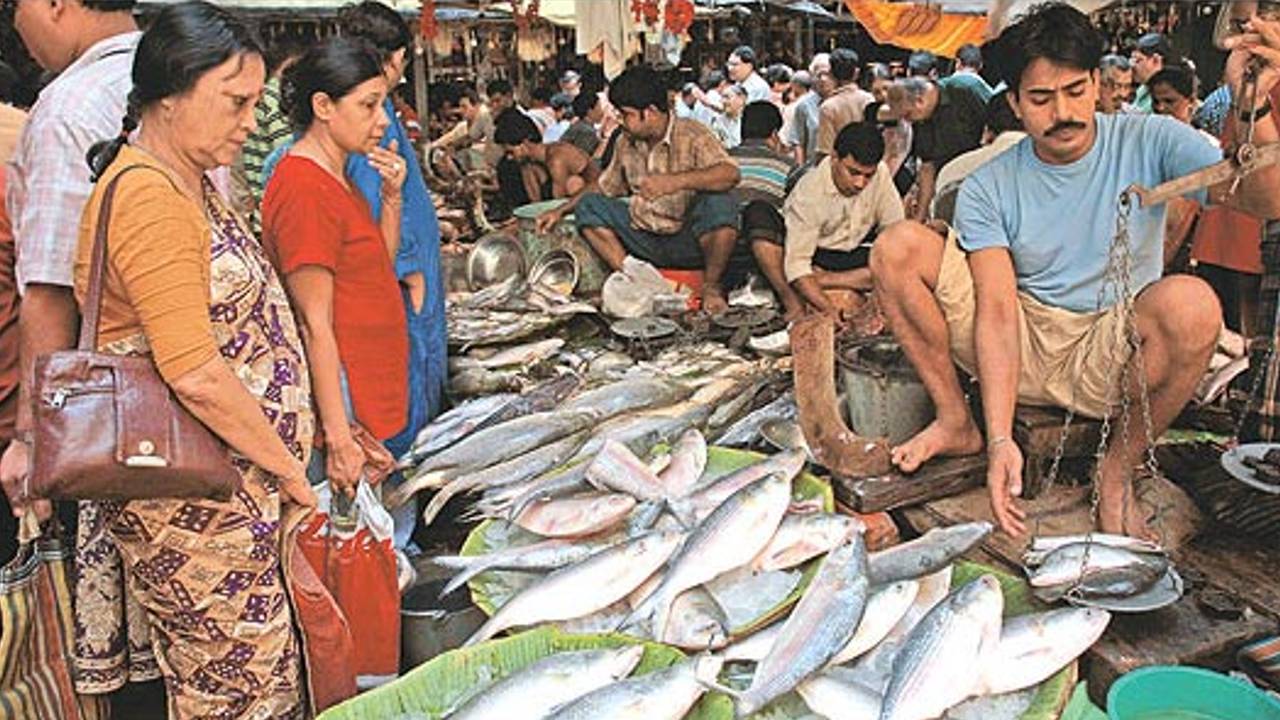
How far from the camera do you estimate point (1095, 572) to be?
8.80ft

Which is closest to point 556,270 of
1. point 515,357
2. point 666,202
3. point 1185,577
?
point 666,202

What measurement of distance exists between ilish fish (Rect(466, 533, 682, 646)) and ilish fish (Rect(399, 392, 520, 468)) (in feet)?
4.70

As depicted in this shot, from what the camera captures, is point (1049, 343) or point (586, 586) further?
point (1049, 343)

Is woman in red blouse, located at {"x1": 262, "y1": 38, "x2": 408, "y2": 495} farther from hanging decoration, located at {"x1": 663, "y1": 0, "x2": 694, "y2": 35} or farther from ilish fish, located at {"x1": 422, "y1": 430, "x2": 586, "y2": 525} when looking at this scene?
hanging decoration, located at {"x1": 663, "y1": 0, "x2": 694, "y2": 35}

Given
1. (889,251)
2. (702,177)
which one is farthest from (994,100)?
(889,251)

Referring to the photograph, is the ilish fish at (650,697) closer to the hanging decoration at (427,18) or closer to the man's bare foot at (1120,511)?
the man's bare foot at (1120,511)

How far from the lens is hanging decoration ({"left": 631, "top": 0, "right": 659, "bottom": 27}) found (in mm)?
8367

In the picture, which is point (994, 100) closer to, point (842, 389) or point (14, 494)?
point (842, 389)

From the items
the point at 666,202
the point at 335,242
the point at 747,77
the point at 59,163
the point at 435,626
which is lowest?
the point at 435,626

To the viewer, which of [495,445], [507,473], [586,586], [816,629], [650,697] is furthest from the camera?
[495,445]

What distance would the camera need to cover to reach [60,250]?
2494 millimetres

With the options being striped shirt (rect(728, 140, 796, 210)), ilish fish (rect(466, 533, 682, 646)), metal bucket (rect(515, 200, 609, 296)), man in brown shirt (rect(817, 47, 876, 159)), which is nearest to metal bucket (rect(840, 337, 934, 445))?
ilish fish (rect(466, 533, 682, 646))

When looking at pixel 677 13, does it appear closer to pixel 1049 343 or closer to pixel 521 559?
pixel 1049 343

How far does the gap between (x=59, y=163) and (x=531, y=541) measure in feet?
5.60
